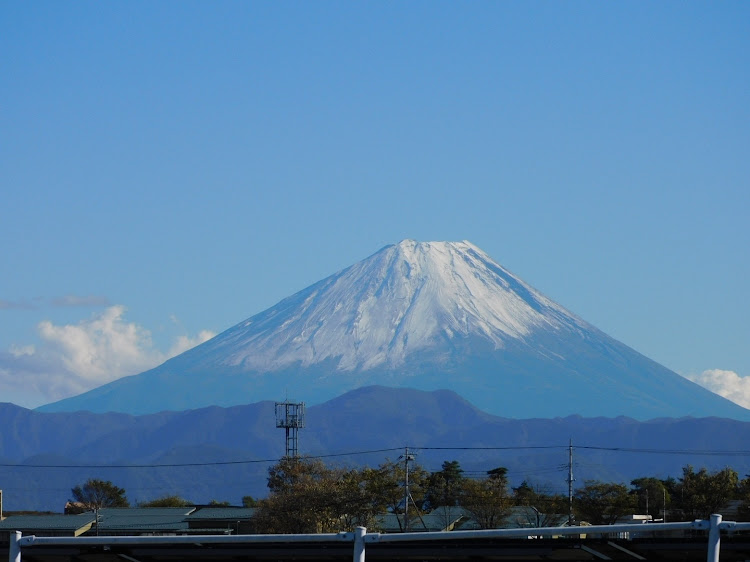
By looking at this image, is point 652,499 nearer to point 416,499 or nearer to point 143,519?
point 416,499

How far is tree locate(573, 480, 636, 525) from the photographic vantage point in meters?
97.5

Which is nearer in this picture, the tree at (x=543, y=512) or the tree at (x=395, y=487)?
the tree at (x=395, y=487)

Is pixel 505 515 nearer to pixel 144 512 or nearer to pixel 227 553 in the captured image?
pixel 144 512

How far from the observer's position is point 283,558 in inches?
587

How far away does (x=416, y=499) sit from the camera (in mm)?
96938

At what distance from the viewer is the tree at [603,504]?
320 ft

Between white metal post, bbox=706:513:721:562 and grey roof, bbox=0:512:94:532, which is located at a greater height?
white metal post, bbox=706:513:721:562

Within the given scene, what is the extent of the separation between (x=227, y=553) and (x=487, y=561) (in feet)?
9.71

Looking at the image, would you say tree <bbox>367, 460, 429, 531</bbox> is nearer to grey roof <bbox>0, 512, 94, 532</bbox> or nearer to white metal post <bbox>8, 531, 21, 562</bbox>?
grey roof <bbox>0, 512, 94, 532</bbox>

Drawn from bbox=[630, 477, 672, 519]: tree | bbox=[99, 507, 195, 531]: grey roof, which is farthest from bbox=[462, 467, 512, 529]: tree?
bbox=[99, 507, 195, 531]: grey roof

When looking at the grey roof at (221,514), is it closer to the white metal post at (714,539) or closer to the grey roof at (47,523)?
the grey roof at (47,523)

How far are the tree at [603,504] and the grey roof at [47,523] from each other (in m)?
36.3

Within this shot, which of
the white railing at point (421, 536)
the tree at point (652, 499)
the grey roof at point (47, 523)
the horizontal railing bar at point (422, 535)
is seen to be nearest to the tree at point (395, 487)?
the grey roof at point (47, 523)

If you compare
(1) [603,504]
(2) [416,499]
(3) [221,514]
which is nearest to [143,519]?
(3) [221,514]
